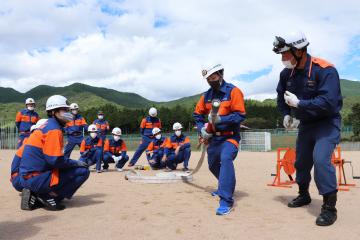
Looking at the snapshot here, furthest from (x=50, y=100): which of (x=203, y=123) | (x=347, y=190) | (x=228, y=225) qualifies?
(x=347, y=190)

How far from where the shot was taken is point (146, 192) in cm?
732

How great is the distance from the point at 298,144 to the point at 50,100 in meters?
3.51

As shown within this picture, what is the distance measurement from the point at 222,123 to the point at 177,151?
6.26m

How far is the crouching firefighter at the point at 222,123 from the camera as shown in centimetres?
586

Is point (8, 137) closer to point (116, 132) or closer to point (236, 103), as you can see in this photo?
point (116, 132)

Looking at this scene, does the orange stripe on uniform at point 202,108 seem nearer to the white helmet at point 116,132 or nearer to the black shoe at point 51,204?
the black shoe at point 51,204

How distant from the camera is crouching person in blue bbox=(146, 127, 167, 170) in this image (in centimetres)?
1279

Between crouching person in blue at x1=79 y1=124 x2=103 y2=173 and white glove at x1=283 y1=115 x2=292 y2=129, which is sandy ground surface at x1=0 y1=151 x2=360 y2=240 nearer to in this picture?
white glove at x1=283 y1=115 x2=292 y2=129

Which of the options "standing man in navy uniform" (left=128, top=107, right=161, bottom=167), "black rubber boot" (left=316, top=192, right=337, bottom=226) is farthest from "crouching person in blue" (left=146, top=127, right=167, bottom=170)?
"black rubber boot" (left=316, top=192, right=337, bottom=226)

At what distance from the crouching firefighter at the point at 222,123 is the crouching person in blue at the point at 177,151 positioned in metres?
5.83

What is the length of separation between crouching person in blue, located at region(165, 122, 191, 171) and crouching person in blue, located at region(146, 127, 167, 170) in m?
0.21

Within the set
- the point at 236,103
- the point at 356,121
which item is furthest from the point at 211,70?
the point at 356,121

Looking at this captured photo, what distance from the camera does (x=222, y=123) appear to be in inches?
238

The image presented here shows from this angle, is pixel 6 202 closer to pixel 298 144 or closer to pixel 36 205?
pixel 36 205
